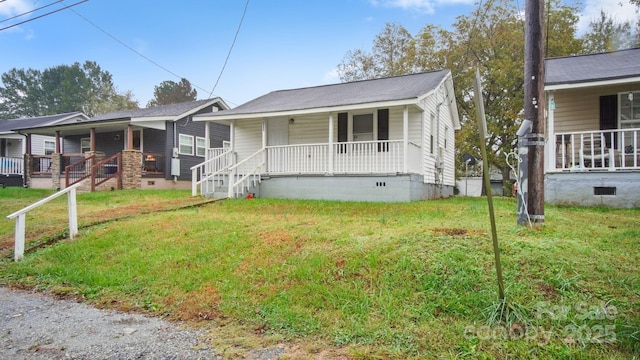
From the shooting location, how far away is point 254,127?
1519cm

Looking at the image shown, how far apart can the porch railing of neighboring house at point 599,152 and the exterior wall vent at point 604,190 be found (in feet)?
1.52

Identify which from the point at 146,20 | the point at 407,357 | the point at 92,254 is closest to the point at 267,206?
the point at 92,254

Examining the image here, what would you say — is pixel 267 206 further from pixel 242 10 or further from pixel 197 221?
pixel 242 10

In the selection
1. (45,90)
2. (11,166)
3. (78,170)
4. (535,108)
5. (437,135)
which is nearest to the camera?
(535,108)

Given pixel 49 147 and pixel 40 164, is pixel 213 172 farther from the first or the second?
pixel 49 147

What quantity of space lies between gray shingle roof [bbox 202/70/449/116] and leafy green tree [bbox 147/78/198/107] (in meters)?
35.2

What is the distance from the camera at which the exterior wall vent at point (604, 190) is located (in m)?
9.37

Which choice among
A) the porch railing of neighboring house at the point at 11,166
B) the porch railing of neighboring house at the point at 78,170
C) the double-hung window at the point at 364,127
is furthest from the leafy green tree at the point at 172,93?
the double-hung window at the point at 364,127

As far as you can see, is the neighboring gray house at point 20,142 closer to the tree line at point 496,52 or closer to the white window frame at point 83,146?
the white window frame at point 83,146

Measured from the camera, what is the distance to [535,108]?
5.32 metres

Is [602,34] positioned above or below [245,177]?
above

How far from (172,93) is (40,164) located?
30083 mm

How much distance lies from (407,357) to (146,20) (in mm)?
20022

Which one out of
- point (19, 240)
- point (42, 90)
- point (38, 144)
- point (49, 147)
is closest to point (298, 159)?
point (19, 240)
